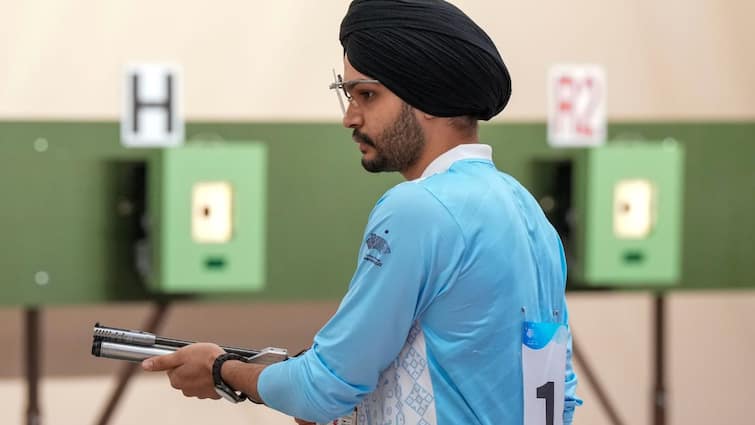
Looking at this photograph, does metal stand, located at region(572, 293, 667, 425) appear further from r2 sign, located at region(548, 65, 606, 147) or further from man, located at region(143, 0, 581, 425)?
man, located at region(143, 0, 581, 425)

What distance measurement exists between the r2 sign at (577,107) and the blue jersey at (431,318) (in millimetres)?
2019

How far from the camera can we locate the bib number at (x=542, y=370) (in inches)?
52.9

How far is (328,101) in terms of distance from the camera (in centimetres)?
338

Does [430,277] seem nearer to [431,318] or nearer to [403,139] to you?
[431,318]

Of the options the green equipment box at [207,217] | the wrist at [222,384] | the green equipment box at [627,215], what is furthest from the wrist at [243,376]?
the green equipment box at [627,215]

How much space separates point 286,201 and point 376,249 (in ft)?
Result: 6.35

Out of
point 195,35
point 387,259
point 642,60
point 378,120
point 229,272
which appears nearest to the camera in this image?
point 387,259

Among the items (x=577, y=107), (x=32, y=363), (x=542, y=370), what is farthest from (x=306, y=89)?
(x=542, y=370)

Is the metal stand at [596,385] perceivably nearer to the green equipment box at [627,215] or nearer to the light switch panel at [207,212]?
the green equipment box at [627,215]

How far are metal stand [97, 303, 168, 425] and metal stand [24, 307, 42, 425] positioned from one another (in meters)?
0.18

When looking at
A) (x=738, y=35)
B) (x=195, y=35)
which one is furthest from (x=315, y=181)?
(x=738, y=35)

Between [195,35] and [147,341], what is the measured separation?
1938mm

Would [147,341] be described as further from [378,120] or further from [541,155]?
[541,155]

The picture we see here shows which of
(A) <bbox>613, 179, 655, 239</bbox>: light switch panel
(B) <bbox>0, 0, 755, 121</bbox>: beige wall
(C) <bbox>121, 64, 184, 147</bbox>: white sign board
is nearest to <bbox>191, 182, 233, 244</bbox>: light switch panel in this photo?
(C) <bbox>121, 64, 184, 147</bbox>: white sign board
